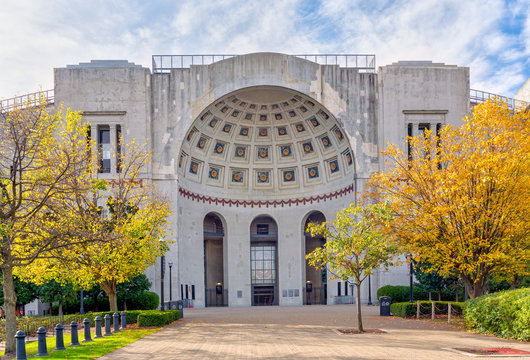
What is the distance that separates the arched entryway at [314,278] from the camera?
52.5 metres

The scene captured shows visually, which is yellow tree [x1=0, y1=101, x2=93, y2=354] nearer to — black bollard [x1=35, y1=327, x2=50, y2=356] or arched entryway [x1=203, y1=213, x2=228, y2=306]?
black bollard [x1=35, y1=327, x2=50, y2=356]

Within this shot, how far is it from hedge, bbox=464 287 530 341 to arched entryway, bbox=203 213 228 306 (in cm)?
3285

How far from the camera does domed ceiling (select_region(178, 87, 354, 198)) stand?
46719 millimetres

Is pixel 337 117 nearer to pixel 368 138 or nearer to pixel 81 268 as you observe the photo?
pixel 368 138

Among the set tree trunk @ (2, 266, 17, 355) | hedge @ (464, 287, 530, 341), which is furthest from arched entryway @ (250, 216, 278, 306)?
tree trunk @ (2, 266, 17, 355)

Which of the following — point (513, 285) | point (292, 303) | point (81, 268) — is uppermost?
point (81, 268)

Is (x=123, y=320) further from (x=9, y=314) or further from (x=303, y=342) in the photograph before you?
(x=303, y=342)

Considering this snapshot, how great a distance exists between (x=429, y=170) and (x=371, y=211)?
5.11 meters

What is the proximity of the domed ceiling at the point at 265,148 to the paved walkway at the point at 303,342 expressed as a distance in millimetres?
23555

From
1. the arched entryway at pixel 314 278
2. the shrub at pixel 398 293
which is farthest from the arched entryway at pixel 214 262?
the shrub at pixel 398 293

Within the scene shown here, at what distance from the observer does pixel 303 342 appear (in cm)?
1792

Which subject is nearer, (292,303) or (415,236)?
(415,236)

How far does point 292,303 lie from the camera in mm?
49719

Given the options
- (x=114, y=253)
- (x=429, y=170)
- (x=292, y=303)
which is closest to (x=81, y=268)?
(x=114, y=253)
